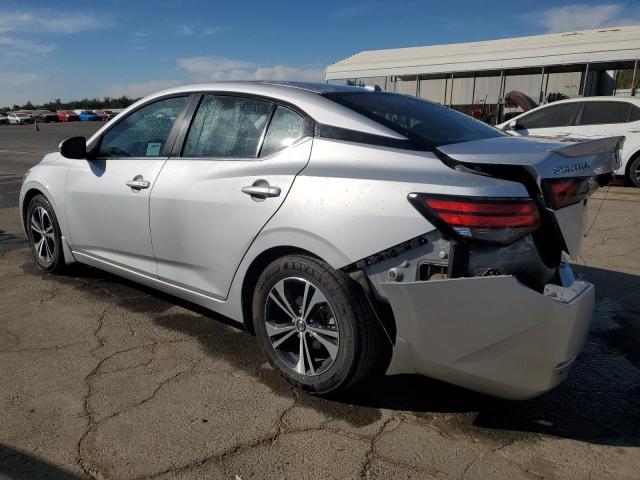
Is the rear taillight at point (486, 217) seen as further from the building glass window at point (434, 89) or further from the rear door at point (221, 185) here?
the building glass window at point (434, 89)

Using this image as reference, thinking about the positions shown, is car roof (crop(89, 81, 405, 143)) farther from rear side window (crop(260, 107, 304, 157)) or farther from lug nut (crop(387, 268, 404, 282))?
lug nut (crop(387, 268, 404, 282))

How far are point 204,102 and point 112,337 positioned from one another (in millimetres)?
1649

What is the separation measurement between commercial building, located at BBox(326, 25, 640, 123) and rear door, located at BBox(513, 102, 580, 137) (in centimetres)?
528

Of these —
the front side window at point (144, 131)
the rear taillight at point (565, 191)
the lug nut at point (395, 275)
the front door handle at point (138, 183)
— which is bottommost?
the lug nut at point (395, 275)

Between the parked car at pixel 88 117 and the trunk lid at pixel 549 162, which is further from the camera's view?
the parked car at pixel 88 117

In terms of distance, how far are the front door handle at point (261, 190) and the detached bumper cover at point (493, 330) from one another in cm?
79

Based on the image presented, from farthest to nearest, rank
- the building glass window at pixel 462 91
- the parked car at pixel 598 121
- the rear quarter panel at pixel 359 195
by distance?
the building glass window at pixel 462 91, the parked car at pixel 598 121, the rear quarter panel at pixel 359 195

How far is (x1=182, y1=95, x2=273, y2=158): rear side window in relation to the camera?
3.06 m

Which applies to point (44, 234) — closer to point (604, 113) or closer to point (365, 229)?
point (365, 229)

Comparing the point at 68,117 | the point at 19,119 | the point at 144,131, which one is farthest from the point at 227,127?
the point at 68,117

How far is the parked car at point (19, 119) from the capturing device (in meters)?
57.0

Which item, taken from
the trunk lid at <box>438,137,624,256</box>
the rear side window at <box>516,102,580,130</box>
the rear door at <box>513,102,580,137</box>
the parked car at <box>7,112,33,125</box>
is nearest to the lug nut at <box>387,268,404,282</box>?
the trunk lid at <box>438,137,624,256</box>

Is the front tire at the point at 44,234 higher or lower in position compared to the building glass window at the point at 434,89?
lower

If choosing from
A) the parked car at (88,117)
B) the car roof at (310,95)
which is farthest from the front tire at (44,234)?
the parked car at (88,117)
